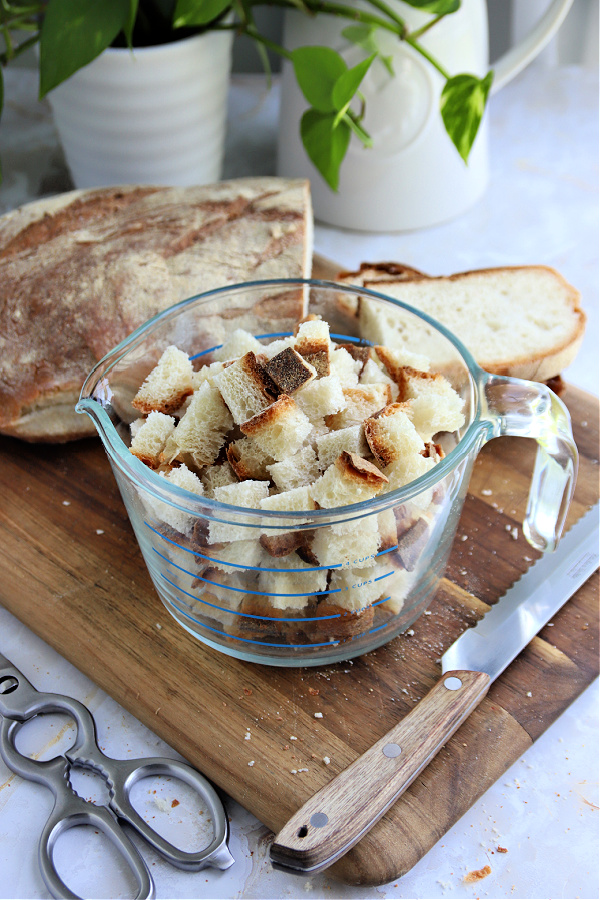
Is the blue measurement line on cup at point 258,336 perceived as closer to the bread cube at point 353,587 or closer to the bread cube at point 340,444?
the bread cube at point 340,444

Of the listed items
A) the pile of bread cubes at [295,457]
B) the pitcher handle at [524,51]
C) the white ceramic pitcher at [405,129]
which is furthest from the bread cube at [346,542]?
the pitcher handle at [524,51]

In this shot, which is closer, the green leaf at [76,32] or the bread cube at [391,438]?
the bread cube at [391,438]

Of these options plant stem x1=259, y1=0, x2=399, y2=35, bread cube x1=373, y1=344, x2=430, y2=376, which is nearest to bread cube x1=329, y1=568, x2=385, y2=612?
bread cube x1=373, y1=344, x2=430, y2=376

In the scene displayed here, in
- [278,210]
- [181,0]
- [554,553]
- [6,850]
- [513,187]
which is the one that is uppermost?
[181,0]

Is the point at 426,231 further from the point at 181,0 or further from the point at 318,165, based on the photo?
the point at 181,0

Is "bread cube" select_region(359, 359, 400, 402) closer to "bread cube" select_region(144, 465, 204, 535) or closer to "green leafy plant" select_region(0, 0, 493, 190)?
"bread cube" select_region(144, 465, 204, 535)

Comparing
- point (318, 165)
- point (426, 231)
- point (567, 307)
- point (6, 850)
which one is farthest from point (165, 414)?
point (426, 231)
